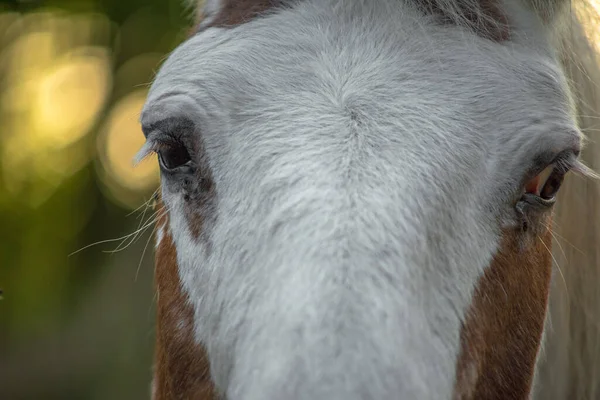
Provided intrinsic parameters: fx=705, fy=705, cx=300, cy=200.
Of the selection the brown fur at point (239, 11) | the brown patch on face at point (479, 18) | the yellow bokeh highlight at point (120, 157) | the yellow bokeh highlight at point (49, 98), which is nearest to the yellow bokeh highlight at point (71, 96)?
the yellow bokeh highlight at point (49, 98)

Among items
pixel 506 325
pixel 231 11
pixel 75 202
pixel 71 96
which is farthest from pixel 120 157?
pixel 506 325

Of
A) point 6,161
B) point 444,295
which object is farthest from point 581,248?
point 6,161

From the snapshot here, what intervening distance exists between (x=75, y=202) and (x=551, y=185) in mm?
10573

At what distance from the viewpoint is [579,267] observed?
2.75 metres

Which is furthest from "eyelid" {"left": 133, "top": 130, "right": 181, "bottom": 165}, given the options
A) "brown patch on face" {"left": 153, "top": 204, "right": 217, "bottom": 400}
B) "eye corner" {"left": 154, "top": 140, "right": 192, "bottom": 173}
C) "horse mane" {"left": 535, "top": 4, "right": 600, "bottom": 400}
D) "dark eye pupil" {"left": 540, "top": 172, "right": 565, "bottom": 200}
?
"horse mane" {"left": 535, "top": 4, "right": 600, "bottom": 400}

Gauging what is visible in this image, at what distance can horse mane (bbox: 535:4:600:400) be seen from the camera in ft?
8.64

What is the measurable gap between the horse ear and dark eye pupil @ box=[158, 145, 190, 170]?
439 millimetres

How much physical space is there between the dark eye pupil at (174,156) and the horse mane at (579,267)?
143 cm

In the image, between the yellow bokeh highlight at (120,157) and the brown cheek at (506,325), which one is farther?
the yellow bokeh highlight at (120,157)

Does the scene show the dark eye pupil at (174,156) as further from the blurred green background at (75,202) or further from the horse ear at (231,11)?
the blurred green background at (75,202)

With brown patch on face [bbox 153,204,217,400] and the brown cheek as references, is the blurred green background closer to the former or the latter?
brown patch on face [bbox 153,204,217,400]

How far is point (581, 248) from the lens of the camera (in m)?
2.73

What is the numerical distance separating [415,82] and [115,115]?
9.99 m

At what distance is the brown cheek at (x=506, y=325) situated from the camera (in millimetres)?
1897
